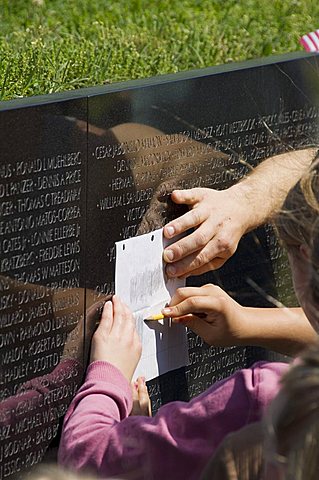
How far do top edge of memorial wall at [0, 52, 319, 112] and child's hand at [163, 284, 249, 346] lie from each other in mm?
651

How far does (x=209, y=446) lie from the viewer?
2252 millimetres

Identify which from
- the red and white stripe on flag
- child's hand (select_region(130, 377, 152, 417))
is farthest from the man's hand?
the red and white stripe on flag

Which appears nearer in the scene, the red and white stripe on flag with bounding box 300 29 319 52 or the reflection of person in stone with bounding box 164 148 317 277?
the reflection of person in stone with bounding box 164 148 317 277

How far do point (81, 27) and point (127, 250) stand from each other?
2571 millimetres

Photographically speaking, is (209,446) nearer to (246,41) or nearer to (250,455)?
(250,455)

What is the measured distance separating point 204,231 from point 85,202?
44 cm

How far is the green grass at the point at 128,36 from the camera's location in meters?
4.01

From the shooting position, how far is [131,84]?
10.3 ft

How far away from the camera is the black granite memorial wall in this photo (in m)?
2.73

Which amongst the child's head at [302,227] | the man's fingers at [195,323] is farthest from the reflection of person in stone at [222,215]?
the child's head at [302,227]

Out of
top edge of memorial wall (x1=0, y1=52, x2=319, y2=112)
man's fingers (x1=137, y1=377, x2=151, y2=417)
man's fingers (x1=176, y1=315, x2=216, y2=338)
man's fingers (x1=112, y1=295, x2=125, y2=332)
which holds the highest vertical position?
top edge of memorial wall (x1=0, y1=52, x2=319, y2=112)

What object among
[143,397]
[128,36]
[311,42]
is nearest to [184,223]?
[143,397]

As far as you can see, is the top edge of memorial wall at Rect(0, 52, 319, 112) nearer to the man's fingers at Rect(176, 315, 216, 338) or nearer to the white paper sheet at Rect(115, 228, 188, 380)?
the white paper sheet at Rect(115, 228, 188, 380)

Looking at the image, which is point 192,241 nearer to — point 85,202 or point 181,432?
point 85,202
